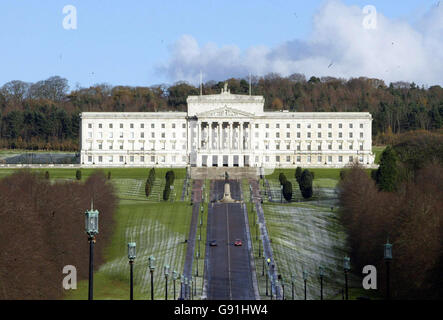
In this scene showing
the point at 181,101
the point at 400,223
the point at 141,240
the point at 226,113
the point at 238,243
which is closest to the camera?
the point at 400,223

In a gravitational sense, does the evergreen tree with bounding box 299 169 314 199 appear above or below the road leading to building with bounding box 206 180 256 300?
above

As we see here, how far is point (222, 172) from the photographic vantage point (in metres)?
114

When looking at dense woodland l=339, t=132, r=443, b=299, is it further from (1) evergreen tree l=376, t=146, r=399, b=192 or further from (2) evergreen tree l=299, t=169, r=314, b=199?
(2) evergreen tree l=299, t=169, r=314, b=199

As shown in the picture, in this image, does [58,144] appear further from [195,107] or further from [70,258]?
[70,258]

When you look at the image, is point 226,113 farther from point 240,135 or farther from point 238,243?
point 238,243

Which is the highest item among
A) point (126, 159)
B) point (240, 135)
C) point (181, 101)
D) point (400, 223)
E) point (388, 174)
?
point (181, 101)

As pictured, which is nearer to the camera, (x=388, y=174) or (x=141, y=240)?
(x=141, y=240)

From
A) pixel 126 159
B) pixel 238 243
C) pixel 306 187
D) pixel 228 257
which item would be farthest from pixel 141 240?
pixel 126 159

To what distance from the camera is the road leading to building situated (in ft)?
182

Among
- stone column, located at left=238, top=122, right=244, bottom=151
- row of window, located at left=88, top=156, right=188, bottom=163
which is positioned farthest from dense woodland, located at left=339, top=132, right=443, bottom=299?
row of window, located at left=88, top=156, right=188, bottom=163

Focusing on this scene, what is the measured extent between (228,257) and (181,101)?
105188 millimetres

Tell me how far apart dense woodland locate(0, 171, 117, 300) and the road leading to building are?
29.8 ft

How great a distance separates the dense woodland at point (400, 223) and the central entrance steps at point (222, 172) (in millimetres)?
23168
